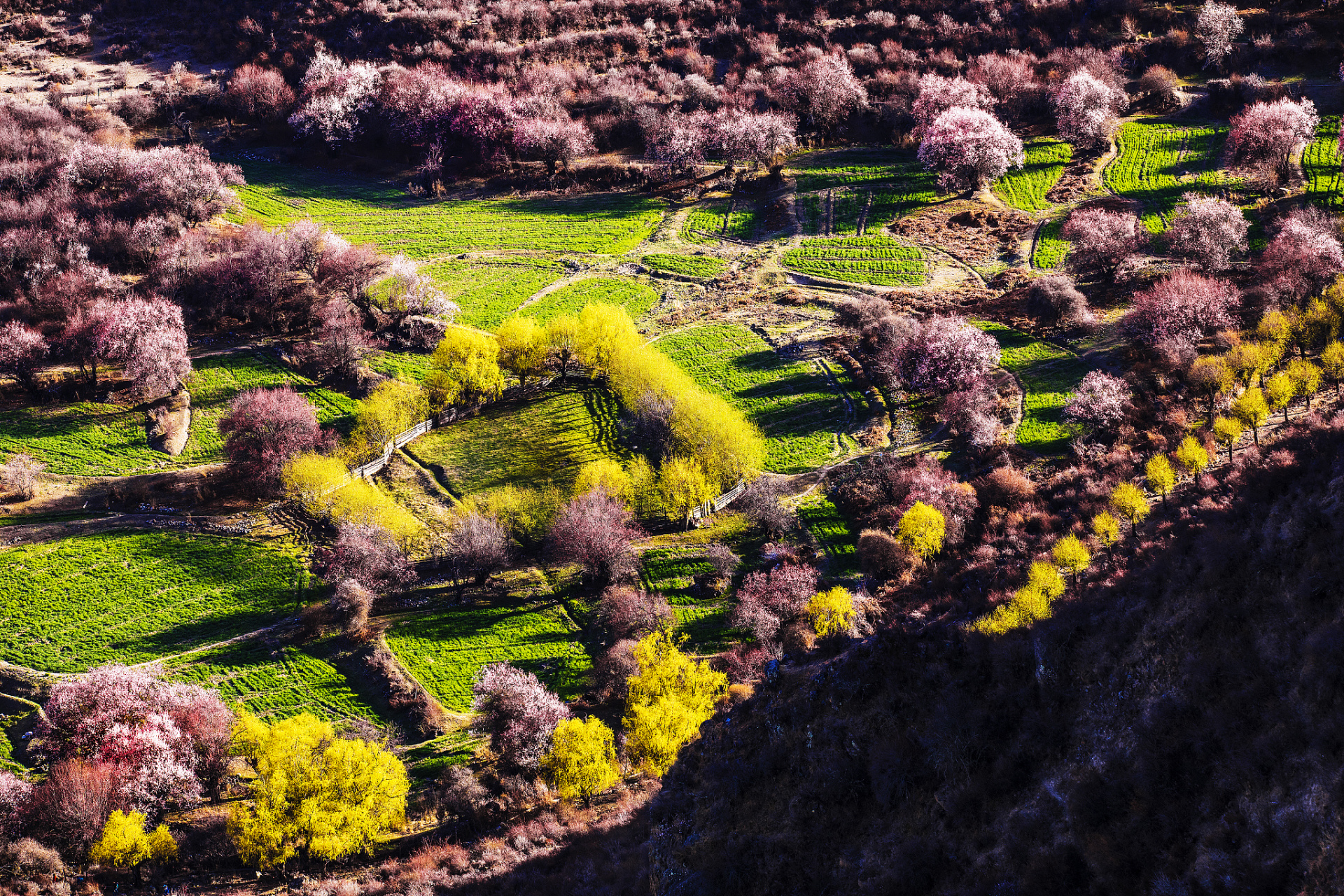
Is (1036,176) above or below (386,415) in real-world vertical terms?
above

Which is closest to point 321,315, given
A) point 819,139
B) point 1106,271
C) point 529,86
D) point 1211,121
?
point 529,86

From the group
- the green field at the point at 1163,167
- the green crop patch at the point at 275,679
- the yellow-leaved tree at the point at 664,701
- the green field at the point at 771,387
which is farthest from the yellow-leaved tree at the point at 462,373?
the green field at the point at 1163,167

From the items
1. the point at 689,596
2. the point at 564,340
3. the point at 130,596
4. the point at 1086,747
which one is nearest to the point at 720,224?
the point at 564,340

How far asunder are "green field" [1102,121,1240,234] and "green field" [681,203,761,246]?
39498 millimetres

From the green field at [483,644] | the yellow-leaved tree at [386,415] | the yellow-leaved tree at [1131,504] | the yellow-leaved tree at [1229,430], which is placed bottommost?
the green field at [483,644]

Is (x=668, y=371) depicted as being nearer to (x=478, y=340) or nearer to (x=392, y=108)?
(x=478, y=340)

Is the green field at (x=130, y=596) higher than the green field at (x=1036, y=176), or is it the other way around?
the green field at (x=1036, y=176)

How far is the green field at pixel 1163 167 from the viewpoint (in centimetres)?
10394

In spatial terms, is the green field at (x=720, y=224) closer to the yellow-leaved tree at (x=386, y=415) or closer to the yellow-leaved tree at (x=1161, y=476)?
the yellow-leaved tree at (x=386, y=415)

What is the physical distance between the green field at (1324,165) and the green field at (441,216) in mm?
68185

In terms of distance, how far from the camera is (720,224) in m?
117

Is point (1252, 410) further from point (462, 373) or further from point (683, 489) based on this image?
point (462, 373)

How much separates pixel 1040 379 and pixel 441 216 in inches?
2953

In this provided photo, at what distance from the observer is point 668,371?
88000 mm
